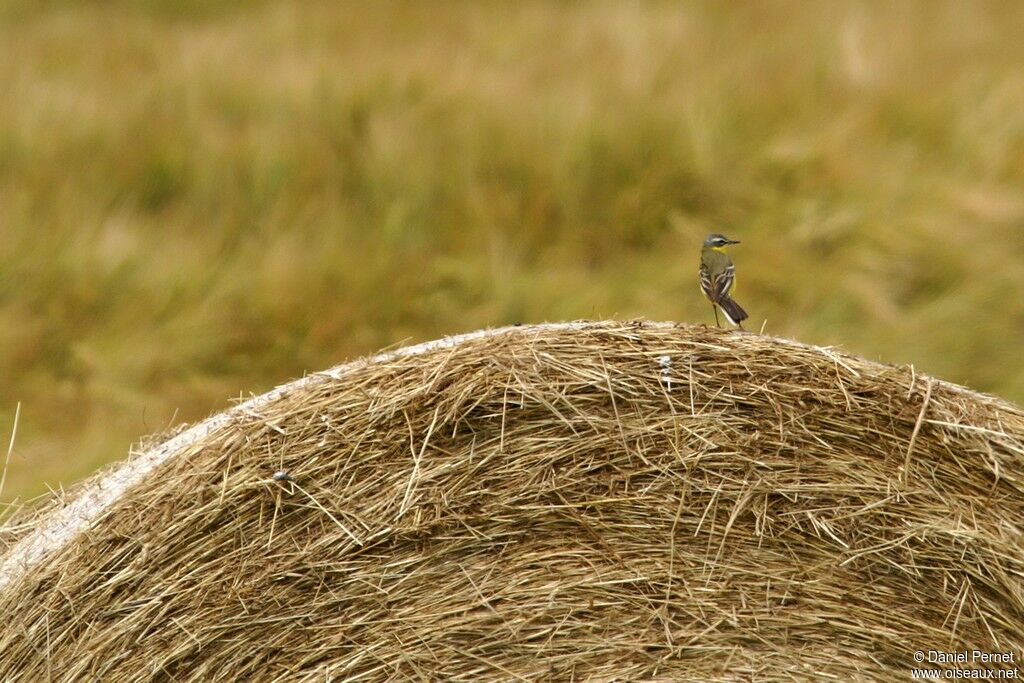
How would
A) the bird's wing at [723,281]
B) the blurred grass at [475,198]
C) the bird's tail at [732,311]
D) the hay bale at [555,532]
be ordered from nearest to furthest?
the hay bale at [555,532]
the bird's tail at [732,311]
the bird's wing at [723,281]
the blurred grass at [475,198]

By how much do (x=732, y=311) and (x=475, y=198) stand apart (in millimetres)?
2153

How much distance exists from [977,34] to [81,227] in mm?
4186

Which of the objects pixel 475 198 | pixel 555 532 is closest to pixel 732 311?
pixel 555 532

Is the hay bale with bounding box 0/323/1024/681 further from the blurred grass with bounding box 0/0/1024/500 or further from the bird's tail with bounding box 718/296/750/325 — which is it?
the blurred grass with bounding box 0/0/1024/500

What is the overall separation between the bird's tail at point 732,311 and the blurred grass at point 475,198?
4.56ft

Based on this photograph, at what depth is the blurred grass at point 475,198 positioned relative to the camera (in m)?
4.23

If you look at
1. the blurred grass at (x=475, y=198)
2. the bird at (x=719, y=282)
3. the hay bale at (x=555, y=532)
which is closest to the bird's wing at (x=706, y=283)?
the bird at (x=719, y=282)

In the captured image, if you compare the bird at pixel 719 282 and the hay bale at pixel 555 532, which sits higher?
the bird at pixel 719 282

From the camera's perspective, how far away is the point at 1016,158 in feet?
15.1

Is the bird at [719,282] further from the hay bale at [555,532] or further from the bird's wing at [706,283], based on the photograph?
the hay bale at [555,532]

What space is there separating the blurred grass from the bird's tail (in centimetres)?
139

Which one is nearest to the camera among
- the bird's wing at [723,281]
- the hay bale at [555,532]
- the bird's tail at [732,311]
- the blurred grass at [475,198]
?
the hay bale at [555,532]

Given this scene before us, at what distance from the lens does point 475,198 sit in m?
4.78

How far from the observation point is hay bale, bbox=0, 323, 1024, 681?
2.34m
